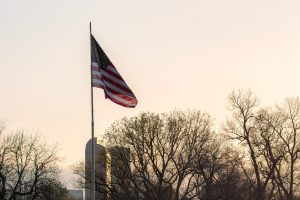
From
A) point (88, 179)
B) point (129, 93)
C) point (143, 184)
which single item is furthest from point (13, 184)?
point (129, 93)

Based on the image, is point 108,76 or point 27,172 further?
point 27,172

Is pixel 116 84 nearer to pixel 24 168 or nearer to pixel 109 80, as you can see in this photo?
pixel 109 80

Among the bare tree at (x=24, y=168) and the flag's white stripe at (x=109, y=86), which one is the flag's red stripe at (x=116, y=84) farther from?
the bare tree at (x=24, y=168)

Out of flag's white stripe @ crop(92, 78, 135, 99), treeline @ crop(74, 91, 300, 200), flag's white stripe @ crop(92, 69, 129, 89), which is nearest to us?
flag's white stripe @ crop(92, 78, 135, 99)

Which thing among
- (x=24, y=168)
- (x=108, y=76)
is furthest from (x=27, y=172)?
(x=108, y=76)

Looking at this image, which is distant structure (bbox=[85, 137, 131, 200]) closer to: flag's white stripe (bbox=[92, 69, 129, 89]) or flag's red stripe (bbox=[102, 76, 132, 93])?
flag's white stripe (bbox=[92, 69, 129, 89])

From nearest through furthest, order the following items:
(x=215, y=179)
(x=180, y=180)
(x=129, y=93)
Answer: (x=129, y=93)
(x=180, y=180)
(x=215, y=179)

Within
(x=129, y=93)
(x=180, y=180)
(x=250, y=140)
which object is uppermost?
(x=250, y=140)

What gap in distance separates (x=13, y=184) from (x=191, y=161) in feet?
65.9

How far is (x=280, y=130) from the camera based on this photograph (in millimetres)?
61469

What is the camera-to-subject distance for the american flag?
22.2m

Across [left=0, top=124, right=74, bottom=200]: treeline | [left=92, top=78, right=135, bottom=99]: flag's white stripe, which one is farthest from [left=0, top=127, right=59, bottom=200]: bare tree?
[left=92, top=78, right=135, bottom=99]: flag's white stripe

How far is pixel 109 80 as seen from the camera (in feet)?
73.8

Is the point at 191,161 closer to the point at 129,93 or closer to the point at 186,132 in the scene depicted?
the point at 186,132
